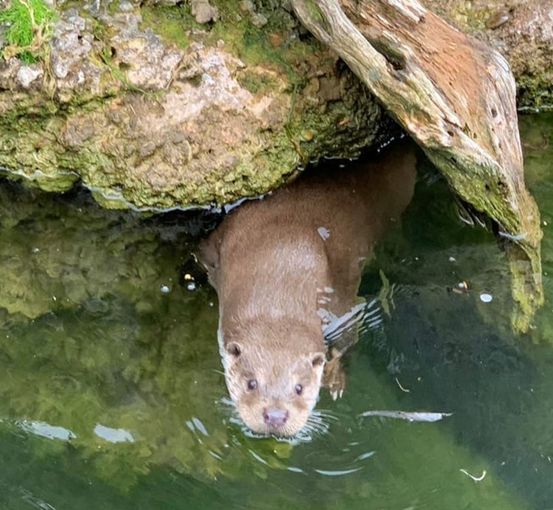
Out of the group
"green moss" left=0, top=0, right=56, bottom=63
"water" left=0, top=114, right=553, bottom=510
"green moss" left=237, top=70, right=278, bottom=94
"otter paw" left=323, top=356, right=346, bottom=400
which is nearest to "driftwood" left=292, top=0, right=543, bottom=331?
"water" left=0, top=114, right=553, bottom=510

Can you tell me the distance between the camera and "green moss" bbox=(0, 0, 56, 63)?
389 cm

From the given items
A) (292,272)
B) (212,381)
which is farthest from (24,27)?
(212,381)

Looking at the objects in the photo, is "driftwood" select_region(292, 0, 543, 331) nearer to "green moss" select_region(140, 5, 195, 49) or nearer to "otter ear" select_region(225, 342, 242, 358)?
"green moss" select_region(140, 5, 195, 49)

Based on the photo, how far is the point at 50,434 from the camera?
346 cm

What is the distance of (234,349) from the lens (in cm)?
359

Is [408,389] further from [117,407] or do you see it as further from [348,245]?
[117,407]

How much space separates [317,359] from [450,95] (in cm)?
112

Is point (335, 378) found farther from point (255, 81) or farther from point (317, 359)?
point (255, 81)

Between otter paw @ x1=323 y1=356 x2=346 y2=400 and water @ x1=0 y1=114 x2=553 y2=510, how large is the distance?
0.03m

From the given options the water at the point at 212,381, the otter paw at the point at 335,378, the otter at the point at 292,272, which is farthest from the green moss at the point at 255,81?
the otter paw at the point at 335,378

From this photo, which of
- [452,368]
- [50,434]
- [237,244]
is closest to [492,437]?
[452,368]

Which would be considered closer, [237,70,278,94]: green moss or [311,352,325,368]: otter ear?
[311,352,325,368]: otter ear

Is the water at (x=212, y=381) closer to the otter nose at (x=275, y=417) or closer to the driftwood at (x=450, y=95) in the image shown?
the otter nose at (x=275, y=417)

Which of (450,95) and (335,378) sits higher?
(450,95)
